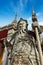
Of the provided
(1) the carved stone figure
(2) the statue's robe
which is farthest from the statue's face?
(2) the statue's robe

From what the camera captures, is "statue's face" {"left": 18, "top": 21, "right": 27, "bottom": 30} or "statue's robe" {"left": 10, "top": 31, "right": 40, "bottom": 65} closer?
"statue's robe" {"left": 10, "top": 31, "right": 40, "bottom": 65}

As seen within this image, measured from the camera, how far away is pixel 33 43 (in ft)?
12.0

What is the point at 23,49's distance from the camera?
3559 millimetres

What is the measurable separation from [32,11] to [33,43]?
1.09 meters

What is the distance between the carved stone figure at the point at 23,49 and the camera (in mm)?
3396

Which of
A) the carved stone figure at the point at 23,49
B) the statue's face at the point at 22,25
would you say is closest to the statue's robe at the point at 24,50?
the carved stone figure at the point at 23,49

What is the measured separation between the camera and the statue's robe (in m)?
3.39

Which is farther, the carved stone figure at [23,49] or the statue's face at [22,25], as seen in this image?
the statue's face at [22,25]

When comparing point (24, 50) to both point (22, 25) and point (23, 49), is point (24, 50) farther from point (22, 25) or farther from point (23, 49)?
point (22, 25)

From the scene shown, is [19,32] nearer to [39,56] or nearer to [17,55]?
[17,55]

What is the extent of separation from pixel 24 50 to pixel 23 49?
1.7 inches

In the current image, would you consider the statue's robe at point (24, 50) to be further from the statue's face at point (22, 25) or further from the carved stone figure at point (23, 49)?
the statue's face at point (22, 25)

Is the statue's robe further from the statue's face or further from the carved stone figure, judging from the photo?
the statue's face

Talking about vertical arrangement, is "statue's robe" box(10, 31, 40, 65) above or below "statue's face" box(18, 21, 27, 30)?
below
